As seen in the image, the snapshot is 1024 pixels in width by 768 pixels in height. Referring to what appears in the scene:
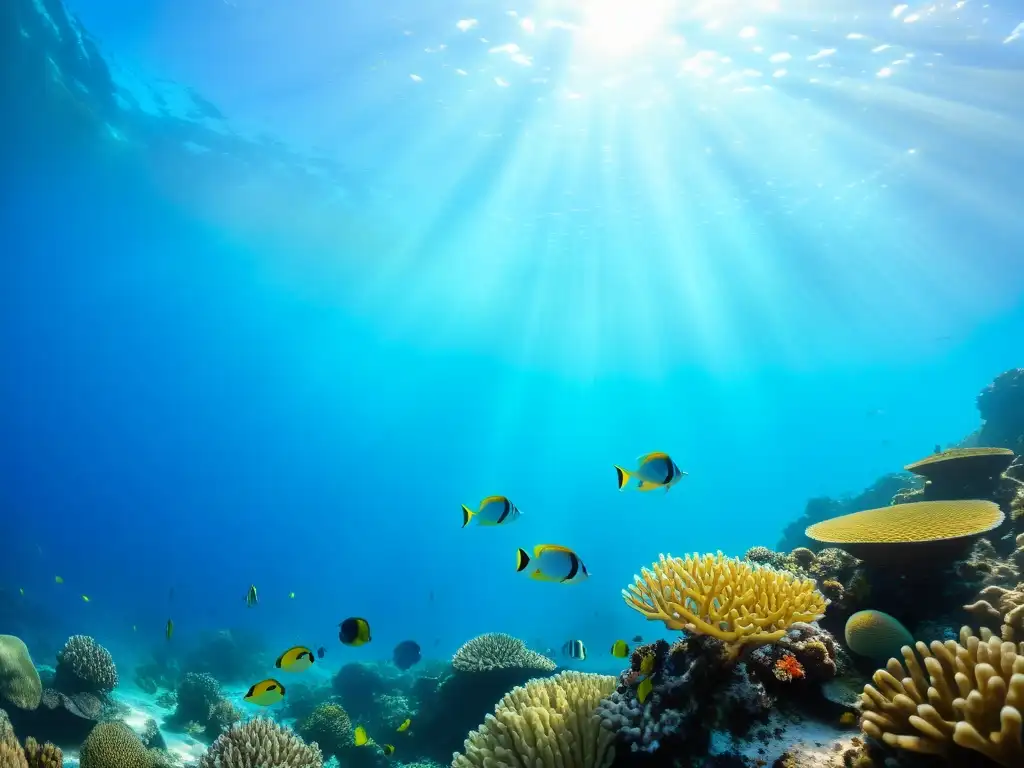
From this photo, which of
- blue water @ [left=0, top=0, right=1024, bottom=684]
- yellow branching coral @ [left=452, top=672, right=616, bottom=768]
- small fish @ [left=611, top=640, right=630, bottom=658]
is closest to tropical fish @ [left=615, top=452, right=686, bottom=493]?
yellow branching coral @ [left=452, top=672, right=616, bottom=768]

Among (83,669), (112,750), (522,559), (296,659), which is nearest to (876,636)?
(522,559)

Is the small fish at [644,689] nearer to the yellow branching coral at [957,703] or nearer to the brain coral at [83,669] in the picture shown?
the yellow branching coral at [957,703]

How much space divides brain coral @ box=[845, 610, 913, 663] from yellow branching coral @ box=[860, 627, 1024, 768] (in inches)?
40.8

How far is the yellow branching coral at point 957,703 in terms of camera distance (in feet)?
7.13

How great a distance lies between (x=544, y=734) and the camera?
142 inches

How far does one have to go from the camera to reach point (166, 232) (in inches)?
1732

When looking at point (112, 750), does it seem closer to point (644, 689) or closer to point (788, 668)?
point (644, 689)

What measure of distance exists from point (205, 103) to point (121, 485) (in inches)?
5772

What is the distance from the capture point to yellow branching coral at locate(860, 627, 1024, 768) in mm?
2174

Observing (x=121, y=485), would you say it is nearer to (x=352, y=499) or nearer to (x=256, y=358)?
(x=352, y=499)

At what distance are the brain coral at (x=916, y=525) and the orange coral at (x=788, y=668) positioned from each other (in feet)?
4.89

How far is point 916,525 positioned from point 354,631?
18.7 feet

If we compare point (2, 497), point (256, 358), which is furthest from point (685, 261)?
point (2, 497)

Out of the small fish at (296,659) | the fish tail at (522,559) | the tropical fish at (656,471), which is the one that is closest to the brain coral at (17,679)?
the small fish at (296,659)
